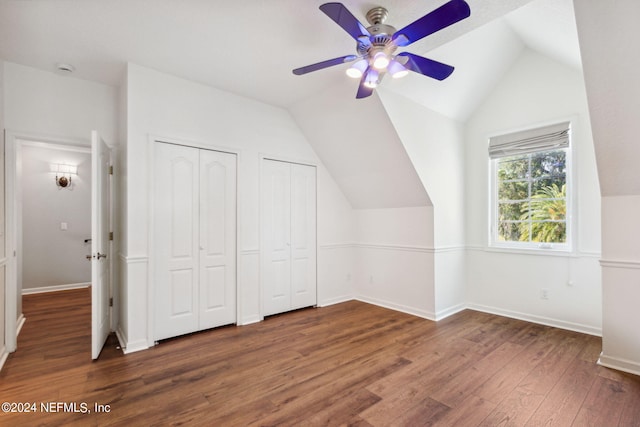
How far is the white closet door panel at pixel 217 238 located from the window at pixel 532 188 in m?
3.48

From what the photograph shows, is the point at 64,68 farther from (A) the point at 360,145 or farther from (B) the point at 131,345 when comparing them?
(A) the point at 360,145

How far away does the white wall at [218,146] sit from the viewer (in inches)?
116

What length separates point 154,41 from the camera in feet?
8.40

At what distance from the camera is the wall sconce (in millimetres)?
5422

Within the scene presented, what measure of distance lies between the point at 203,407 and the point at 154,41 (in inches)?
113

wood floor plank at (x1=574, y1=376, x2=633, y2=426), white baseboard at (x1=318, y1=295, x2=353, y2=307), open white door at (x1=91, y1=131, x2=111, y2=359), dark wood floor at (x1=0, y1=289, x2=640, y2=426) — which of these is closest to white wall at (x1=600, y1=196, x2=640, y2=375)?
dark wood floor at (x1=0, y1=289, x2=640, y2=426)

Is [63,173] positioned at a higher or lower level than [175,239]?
higher

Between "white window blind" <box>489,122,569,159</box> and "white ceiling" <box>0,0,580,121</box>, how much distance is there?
2.37ft

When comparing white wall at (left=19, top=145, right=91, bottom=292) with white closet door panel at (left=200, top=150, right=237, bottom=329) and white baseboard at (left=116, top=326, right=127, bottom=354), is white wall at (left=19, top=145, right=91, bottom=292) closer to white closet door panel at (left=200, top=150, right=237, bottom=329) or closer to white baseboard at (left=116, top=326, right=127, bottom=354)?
white baseboard at (left=116, top=326, right=127, bottom=354)

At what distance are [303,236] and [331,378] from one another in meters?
2.17

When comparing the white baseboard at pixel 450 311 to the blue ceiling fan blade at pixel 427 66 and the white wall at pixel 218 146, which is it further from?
the blue ceiling fan blade at pixel 427 66

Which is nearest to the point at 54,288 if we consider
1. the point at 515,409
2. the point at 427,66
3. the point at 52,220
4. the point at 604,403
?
the point at 52,220

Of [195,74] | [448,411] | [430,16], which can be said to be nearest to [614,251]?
[448,411]

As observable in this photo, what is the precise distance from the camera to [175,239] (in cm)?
320
